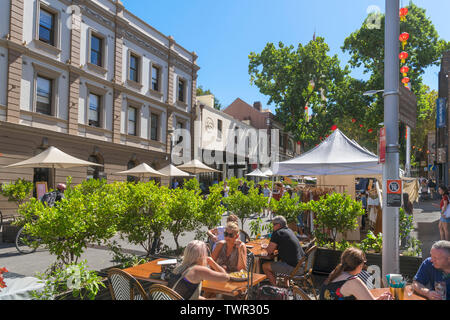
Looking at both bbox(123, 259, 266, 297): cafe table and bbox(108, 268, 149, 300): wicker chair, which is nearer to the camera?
bbox(108, 268, 149, 300): wicker chair

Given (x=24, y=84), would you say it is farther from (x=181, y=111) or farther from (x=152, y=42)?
(x=181, y=111)

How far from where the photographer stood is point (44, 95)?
17.3 m

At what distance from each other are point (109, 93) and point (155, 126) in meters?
5.34

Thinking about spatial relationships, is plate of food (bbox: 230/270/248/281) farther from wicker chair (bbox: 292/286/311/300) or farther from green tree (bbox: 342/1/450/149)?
green tree (bbox: 342/1/450/149)

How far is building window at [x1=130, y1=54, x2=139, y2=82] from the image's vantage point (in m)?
23.5

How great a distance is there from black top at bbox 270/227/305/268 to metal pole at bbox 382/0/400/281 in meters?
1.31

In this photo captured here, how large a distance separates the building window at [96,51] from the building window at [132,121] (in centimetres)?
379

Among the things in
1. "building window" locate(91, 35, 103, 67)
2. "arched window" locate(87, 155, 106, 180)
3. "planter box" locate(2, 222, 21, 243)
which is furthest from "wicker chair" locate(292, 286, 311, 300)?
"building window" locate(91, 35, 103, 67)

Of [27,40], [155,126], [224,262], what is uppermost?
[27,40]

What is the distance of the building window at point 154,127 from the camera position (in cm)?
2561

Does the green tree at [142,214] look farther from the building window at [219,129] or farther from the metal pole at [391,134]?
the building window at [219,129]
